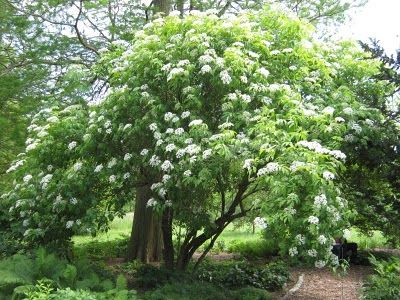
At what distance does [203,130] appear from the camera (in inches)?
257

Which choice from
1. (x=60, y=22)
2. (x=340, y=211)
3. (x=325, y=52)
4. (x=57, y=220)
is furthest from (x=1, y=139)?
(x=340, y=211)

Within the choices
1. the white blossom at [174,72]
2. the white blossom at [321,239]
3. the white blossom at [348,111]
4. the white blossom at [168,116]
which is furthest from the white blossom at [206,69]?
the white blossom at [321,239]

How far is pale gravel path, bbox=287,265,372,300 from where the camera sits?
9.81 meters

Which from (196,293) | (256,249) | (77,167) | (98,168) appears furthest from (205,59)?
(256,249)

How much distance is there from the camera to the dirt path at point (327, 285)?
9.82 m

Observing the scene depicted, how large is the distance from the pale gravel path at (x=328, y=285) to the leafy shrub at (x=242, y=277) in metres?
0.48

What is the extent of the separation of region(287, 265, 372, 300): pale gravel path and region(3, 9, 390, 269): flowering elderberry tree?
9.52 ft

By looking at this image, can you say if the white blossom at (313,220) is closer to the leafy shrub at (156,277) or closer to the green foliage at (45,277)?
the green foliage at (45,277)

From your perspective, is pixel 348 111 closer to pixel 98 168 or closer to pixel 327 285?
pixel 98 168

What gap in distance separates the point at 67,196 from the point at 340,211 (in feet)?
12.8

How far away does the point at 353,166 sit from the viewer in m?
9.11

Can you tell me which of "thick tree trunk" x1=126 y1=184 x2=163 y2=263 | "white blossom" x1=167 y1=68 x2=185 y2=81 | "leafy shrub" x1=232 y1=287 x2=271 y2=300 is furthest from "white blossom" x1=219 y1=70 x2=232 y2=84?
"thick tree trunk" x1=126 y1=184 x2=163 y2=263

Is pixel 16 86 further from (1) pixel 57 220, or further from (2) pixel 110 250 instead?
(2) pixel 110 250

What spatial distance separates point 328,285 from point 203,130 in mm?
6232
